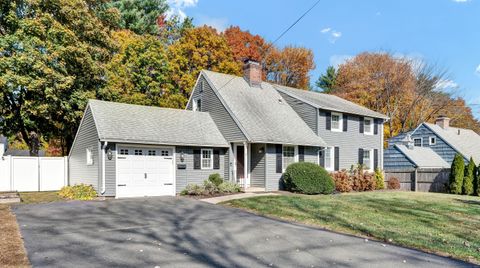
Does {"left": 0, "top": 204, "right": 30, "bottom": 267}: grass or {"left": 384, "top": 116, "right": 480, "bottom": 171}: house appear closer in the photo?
{"left": 0, "top": 204, "right": 30, "bottom": 267}: grass

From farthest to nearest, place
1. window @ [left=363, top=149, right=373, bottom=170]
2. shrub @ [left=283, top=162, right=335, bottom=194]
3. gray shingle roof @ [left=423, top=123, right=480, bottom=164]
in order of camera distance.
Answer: gray shingle roof @ [left=423, top=123, right=480, bottom=164]
window @ [left=363, top=149, right=373, bottom=170]
shrub @ [left=283, top=162, right=335, bottom=194]

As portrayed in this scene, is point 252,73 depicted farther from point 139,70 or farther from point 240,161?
point 139,70

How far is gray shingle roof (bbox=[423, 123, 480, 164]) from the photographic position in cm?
2999

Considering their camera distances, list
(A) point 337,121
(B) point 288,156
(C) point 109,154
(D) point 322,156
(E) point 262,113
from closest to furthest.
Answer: (C) point 109,154
(B) point 288,156
(E) point 262,113
(D) point 322,156
(A) point 337,121

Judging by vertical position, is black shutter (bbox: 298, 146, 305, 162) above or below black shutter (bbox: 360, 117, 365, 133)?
below

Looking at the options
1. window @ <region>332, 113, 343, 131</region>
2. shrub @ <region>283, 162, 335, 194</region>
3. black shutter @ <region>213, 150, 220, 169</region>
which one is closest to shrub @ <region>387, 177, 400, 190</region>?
window @ <region>332, 113, 343, 131</region>

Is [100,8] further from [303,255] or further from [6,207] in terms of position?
[303,255]

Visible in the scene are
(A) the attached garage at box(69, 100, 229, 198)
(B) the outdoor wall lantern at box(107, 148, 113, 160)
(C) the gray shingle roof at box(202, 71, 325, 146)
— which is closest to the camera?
(B) the outdoor wall lantern at box(107, 148, 113, 160)

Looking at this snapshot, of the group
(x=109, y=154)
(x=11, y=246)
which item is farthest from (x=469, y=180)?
(x=11, y=246)

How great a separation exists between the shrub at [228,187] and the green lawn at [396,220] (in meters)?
2.52

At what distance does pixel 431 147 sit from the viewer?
31.2 metres

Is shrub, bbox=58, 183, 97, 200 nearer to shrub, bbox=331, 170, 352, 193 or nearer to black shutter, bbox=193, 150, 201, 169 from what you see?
black shutter, bbox=193, 150, 201, 169

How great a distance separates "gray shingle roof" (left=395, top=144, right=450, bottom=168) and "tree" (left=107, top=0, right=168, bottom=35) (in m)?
24.1

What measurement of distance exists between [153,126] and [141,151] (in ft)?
5.41
